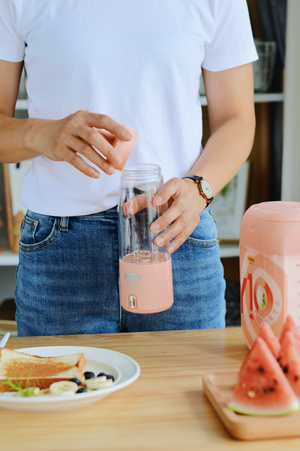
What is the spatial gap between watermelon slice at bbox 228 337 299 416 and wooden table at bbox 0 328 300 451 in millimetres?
36

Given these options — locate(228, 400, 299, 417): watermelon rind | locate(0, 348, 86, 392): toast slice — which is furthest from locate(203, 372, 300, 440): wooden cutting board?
locate(0, 348, 86, 392): toast slice

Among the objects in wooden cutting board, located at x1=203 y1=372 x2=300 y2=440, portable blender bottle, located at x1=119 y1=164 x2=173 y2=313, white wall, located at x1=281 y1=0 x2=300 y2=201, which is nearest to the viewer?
wooden cutting board, located at x1=203 y1=372 x2=300 y2=440

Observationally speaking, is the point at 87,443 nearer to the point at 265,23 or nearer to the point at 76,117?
the point at 76,117

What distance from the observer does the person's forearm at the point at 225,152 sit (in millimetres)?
1202

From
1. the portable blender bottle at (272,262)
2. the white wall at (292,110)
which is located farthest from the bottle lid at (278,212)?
the white wall at (292,110)

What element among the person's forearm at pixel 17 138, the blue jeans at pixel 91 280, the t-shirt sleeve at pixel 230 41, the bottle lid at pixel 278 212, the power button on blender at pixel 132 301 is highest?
the t-shirt sleeve at pixel 230 41

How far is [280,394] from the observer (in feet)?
2.31

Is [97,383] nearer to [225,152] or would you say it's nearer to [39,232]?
[39,232]

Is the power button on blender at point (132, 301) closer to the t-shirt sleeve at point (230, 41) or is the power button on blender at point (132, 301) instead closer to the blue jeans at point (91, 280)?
the blue jeans at point (91, 280)

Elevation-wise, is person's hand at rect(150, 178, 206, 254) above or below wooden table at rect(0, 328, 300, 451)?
above

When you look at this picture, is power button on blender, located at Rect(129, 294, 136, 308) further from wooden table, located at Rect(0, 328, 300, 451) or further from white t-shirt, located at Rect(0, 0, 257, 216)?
white t-shirt, located at Rect(0, 0, 257, 216)

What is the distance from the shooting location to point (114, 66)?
117cm

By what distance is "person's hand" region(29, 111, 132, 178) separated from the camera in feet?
3.11

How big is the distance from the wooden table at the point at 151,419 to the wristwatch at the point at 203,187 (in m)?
0.29
